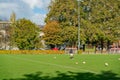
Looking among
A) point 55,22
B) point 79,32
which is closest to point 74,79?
point 79,32

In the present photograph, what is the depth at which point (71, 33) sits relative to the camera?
226ft

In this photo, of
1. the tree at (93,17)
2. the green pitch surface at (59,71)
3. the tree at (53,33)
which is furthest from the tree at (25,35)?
the green pitch surface at (59,71)

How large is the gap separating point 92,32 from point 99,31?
1.45 meters

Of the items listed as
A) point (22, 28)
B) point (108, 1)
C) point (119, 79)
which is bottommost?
point (119, 79)

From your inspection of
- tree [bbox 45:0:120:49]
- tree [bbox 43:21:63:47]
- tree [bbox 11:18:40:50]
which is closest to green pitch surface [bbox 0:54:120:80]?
tree [bbox 45:0:120:49]

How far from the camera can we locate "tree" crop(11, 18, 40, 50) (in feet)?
238

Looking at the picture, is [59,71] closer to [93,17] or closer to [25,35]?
[93,17]

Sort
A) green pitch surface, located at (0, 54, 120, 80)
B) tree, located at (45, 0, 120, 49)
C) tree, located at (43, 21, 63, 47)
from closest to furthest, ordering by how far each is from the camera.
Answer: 1. green pitch surface, located at (0, 54, 120, 80)
2. tree, located at (45, 0, 120, 49)
3. tree, located at (43, 21, 63, 47)

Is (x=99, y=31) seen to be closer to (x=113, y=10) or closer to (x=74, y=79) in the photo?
(x=113, y=10)

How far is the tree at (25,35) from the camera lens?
7244 cm

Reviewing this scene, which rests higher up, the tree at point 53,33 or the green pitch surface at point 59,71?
the tree at point 53,33

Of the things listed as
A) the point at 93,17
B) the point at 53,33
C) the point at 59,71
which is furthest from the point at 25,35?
the point at 59,71

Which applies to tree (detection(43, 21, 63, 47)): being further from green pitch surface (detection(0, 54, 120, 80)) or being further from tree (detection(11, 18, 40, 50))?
green pitch surface (detection(0, 54, 120, 80))

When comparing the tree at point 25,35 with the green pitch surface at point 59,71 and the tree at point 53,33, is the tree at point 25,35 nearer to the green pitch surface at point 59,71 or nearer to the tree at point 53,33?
the tree at point 53,33
